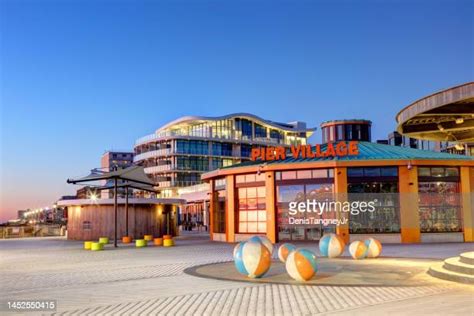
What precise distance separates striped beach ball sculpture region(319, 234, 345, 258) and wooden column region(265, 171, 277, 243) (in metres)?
11.2

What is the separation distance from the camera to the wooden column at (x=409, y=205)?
30469 millimetres

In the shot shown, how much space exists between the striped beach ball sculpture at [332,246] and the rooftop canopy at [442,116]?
6.54 metres

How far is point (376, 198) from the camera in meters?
31.0

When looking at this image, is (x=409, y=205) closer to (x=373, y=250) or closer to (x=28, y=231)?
(x=373, y=250)

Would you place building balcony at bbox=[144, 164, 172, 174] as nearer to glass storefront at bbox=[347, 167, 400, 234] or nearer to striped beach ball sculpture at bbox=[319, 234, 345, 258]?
glass storefront at bbox=[347, 167, 400, 234]

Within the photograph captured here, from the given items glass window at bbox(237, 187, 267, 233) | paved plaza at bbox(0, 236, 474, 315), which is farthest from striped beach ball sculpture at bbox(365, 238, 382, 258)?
glass window at bbox(237, 187, 267, 233)

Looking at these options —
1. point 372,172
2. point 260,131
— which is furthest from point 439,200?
point 260,131

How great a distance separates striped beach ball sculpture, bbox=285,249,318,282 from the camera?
14430 mm

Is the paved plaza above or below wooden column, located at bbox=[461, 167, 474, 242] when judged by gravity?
below

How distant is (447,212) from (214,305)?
23.7 m

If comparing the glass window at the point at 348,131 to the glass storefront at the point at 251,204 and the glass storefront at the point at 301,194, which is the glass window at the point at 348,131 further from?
the glass storefront at the point at 301,194

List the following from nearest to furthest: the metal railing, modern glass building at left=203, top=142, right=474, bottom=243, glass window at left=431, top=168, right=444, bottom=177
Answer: modern glass building at left=203, top=142, right=474, bottom=243 < glass window at left=431, top=168, right=444, bottom=177 < the metal railing

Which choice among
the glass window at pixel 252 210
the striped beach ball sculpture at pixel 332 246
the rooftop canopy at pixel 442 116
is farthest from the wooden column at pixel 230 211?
the rooftop canopy at pixel 442 116

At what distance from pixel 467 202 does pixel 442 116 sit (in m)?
19.9
